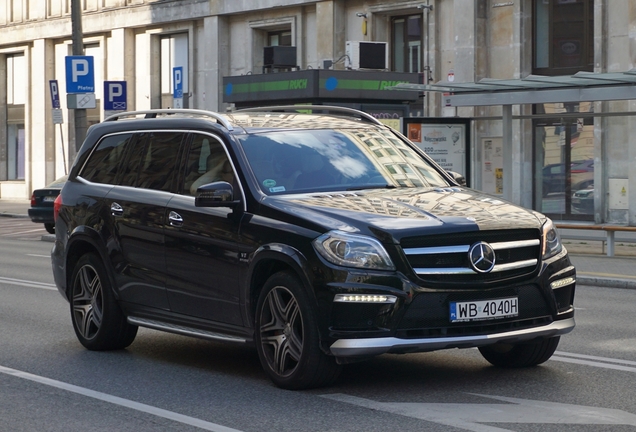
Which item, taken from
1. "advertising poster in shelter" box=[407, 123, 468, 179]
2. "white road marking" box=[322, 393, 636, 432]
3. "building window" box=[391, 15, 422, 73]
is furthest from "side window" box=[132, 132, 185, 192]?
"building window" box=[391, 15, 422, 73]

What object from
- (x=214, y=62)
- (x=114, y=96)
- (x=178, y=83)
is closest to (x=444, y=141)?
(x=178, y=83)

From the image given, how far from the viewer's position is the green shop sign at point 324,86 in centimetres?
2394

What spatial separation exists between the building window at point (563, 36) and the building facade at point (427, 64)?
3 centimetres

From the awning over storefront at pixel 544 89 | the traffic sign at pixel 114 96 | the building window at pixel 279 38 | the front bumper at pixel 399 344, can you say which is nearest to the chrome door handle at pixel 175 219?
the front bumper at pixel 399 344

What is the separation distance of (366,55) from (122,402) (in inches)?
847

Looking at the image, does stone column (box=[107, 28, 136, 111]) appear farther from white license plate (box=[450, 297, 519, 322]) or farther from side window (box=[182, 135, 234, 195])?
white license plate (box=[450, 297, 519, 322])

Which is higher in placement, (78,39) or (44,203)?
(78,39)

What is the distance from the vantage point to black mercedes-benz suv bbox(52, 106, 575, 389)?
7105 mm

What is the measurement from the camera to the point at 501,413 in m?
6.65

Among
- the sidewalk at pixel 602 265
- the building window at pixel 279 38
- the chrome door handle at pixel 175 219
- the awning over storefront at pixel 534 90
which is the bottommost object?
the sidewalk at pixel 602 265

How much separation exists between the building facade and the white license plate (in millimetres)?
12798

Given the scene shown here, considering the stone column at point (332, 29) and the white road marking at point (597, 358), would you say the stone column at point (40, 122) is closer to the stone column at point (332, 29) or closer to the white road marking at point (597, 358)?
the stone column at point (332, 29)

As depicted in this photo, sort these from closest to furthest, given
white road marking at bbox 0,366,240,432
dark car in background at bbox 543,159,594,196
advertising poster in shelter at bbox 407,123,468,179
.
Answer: white road marking at bbox 0,366,240,432, advertising poster in shelter at bbox 407,123,468,179, dark car in background at bbox 543,159,594,196

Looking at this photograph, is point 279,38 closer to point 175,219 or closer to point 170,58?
point 170,58
